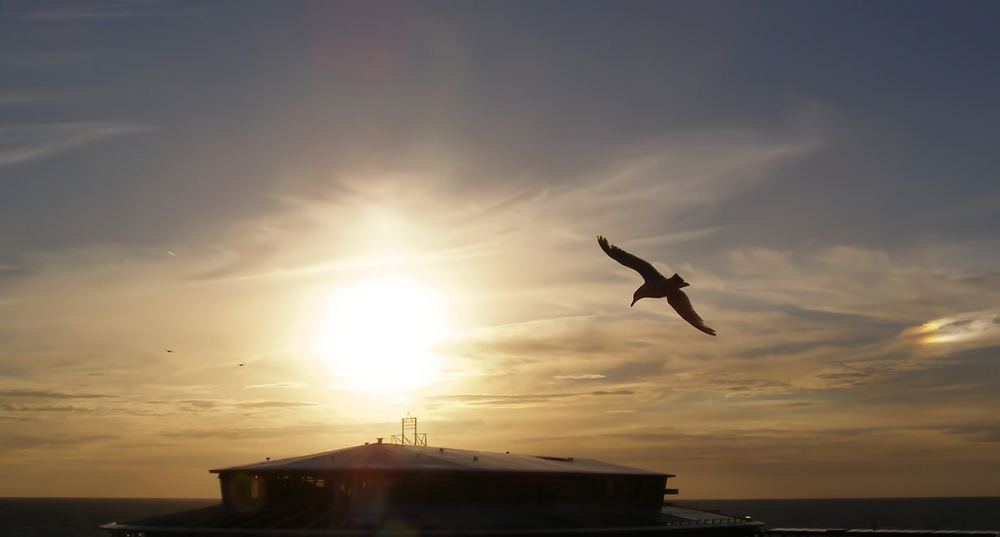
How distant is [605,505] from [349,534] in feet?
50.0

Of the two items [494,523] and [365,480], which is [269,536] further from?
[494,523]

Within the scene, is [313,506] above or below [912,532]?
above

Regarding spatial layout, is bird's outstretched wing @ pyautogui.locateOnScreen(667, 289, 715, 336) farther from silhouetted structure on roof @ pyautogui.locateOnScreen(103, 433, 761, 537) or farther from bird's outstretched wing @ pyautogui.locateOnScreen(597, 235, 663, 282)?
silhouetted structure on roof @ pyautogui.locateOnScreen(103, 433, 761, 537)

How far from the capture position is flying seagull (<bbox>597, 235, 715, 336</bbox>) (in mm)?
39656

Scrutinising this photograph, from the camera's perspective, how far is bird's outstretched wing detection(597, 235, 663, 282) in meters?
40.6

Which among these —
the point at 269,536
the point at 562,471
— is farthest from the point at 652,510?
the point at 269,536

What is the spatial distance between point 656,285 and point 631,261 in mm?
1524

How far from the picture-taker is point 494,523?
1656 inches

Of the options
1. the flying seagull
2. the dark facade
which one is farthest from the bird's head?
the dark facade

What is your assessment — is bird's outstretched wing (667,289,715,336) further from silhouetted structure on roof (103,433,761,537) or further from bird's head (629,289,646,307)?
silhouetted structure on roof (103,433,761,537)

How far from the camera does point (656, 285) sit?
132ft

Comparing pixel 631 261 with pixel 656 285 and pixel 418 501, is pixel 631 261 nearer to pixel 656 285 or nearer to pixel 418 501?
pixel 656 285

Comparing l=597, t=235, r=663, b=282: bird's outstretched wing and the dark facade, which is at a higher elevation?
l=597, t=235, r=663, b=282: bird's outstretched wing

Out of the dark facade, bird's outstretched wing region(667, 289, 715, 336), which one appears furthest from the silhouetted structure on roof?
bird's outstretched wing region(667, 289, 715, 336)
